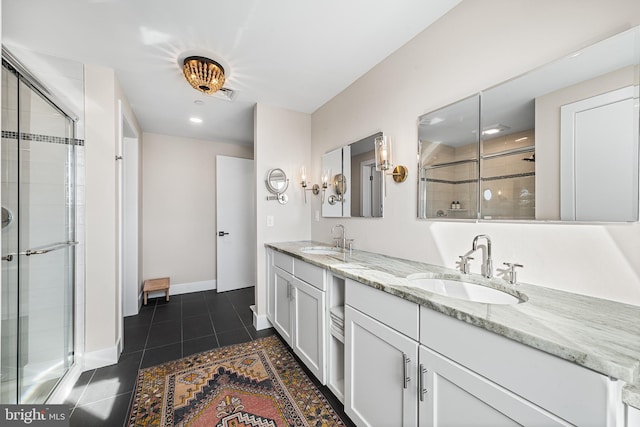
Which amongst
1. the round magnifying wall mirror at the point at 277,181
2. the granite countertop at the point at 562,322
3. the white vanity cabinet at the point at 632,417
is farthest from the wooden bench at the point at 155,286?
the white vanity cabinet at the point at 632,417

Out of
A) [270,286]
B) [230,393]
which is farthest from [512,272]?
[270,286]

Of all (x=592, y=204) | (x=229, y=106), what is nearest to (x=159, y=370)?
(x=229, y=106)

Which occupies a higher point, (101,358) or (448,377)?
(448,377)

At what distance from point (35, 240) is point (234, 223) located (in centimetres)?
238

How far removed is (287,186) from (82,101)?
1825 millimetres

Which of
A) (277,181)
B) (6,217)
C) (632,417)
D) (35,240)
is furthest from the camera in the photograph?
(277,181)

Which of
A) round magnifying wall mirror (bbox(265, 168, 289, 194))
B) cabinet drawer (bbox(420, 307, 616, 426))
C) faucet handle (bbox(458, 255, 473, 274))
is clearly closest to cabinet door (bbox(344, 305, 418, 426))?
cabinet drawer (bbox(420, 307, 616, 426))

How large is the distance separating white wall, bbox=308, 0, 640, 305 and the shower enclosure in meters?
2.29

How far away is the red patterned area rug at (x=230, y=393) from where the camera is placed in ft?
4.83

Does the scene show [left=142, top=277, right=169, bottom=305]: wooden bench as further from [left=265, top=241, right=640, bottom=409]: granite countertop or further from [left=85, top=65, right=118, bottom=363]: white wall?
[left=265, top=241, right=640, bottom=409]: granite countertop

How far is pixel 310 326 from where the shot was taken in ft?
5.92

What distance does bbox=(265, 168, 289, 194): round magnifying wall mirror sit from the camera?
2.72m

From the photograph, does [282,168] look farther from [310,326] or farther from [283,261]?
[310,326]

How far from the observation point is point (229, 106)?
2.78 m
